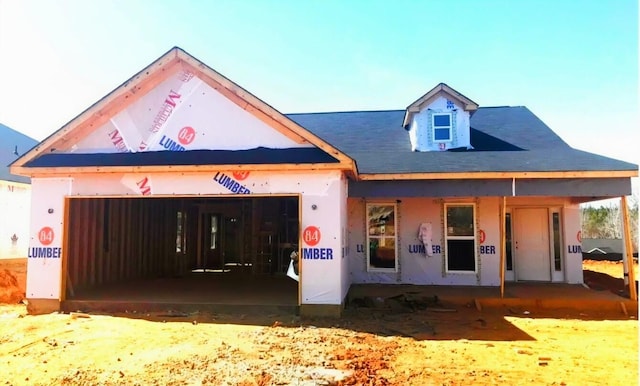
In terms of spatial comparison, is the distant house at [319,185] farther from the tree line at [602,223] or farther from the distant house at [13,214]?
the tree line at [602,223]

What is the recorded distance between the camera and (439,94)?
13102 mm

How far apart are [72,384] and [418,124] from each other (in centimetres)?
1080

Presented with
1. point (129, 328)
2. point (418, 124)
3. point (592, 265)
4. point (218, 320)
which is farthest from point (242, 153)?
point (592, 265)

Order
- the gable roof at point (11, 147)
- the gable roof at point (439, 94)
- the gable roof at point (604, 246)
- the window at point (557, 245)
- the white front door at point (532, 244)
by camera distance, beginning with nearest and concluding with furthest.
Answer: the window at point (557, 245), the white front door at point (532, 244), the gable roof at point (439, 94), the gable roof at point (11, 147), the gable roof at point (604, 246)

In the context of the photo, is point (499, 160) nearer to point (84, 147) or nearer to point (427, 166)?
point (427, 166)

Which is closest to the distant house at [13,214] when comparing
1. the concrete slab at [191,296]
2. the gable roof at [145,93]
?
the concrete slab at [191,296]

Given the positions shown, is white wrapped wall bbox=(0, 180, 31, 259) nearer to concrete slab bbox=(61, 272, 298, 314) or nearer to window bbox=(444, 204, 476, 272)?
concrete slab bbox=(61, 272, 298, 314)

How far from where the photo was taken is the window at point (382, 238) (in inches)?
486

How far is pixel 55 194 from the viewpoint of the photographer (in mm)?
9562

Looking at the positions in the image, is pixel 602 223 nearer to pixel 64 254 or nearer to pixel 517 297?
pixel 517 297

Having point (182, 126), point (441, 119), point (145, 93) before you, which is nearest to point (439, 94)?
point (441, 119)

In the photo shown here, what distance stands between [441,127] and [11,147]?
22.2 meters

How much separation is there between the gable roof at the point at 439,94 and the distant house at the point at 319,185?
4 cm

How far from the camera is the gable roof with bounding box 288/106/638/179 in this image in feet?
32.4
